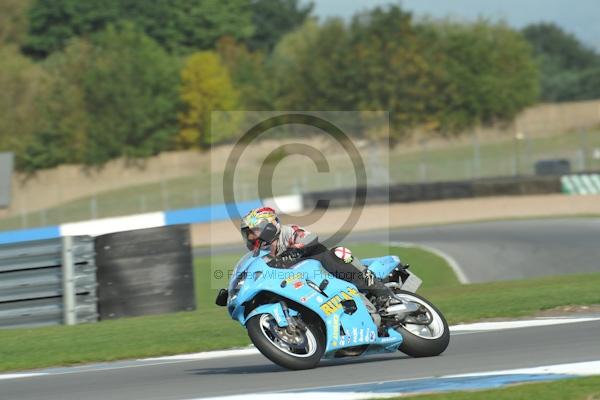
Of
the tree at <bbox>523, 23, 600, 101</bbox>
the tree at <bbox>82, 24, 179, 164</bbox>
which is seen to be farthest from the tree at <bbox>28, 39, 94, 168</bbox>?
the tree at <bbox>523, 23, 600, 101</bbox>

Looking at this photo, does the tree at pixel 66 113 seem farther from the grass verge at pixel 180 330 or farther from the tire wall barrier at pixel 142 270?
the grass verge at pixel 180 330

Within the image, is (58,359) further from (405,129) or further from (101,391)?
(405,129)

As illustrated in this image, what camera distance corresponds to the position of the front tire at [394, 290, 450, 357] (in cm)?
923

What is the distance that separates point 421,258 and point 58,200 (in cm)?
2930

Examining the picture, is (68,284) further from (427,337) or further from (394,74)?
(394,74)

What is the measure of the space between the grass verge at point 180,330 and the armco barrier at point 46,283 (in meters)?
0.28

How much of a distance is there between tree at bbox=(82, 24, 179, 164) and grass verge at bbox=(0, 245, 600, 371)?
4751 cm

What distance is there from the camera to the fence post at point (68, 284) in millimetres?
14148

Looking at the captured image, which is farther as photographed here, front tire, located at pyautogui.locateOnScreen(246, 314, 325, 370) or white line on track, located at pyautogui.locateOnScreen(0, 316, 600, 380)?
white line on track, located at pyautogui.locateOnScreen(0, 316, 600, 380)

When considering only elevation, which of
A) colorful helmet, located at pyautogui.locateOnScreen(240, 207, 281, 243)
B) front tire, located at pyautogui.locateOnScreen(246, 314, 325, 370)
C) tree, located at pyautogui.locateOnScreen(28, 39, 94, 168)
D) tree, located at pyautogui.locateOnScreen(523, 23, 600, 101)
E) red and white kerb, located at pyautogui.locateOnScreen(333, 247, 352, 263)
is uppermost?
tree, located at pyautogui.locateOnScreen(523, 23, 600, 101)

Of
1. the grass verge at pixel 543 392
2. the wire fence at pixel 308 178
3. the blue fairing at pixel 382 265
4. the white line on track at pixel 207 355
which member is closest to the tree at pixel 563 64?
the wire fence at pixel 308 178

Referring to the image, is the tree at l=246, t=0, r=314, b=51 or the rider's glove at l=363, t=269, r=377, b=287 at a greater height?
the tree at l=246, t=0, r=314, b=51

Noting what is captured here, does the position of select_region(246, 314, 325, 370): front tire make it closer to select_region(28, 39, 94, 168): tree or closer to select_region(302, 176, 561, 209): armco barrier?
select_region(302, 176, 561, 209): armco barrier

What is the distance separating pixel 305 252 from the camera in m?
9.02
